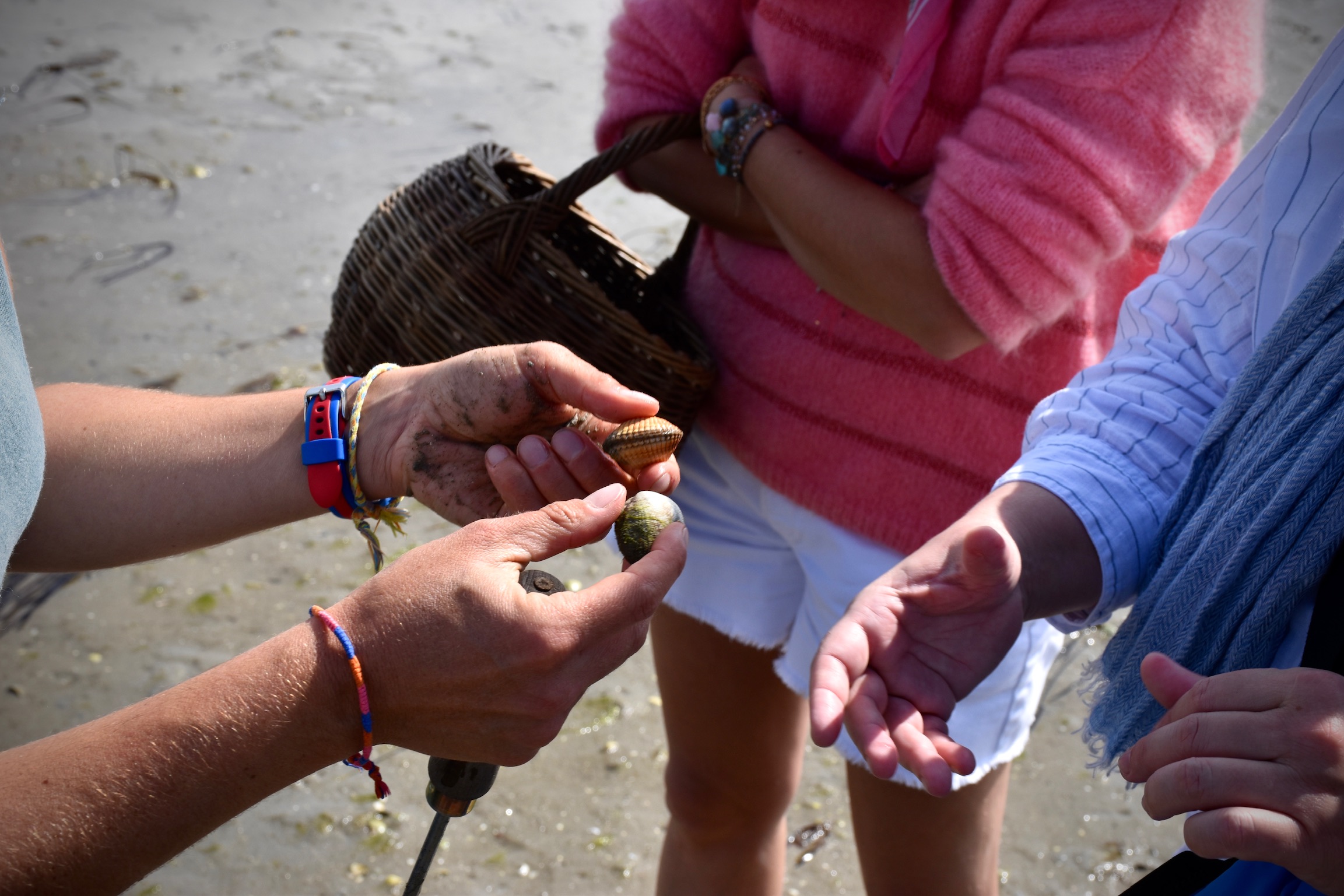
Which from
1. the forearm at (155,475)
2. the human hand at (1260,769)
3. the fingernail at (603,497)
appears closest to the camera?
the human hand at (1260,769)

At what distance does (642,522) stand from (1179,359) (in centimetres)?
83

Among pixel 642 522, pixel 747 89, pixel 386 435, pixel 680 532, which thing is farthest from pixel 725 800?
pixel 747 89

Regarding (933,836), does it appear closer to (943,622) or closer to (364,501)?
(943,622)

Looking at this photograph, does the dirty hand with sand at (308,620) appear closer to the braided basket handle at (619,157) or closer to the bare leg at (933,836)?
the braided basket handle at (619,157)

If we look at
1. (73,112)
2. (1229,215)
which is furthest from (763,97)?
(73,112)

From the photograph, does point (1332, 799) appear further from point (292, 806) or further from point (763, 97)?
point (292, 806)

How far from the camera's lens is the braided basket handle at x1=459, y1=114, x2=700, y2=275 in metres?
1.83

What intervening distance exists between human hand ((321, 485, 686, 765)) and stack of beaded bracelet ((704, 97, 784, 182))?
0.84 m

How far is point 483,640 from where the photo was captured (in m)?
1.21

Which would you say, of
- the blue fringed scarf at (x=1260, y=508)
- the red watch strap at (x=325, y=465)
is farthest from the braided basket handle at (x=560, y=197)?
the blue fringed scarf at (x=1260, y=508)

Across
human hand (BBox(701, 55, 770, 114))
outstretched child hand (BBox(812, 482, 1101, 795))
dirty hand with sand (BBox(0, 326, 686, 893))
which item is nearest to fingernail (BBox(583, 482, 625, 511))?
dirty hand with sand (BBox(0, 326, 686, 893))

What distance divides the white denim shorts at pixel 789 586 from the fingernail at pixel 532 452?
499 millimetres

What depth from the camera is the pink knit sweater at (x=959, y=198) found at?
145 centimetres

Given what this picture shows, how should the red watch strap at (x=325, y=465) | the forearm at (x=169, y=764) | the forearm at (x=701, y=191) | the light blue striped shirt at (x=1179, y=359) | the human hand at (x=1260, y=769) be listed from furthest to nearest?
the forearm at (x=701, y=191), the red watch strap at (x=325, y=465), the light blue striped shirt at (x=1179, y=359), the forearm at (x=169, y=764), the human hand at (x=1260, y=769)
